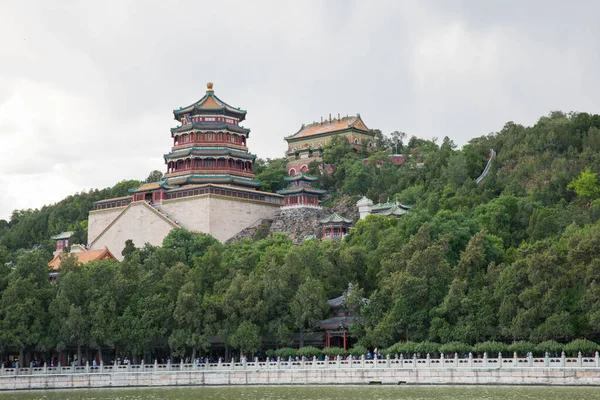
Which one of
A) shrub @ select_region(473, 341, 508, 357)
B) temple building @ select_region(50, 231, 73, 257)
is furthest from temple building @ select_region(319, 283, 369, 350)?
temple building @ select_region(50, 231, 73, 257)

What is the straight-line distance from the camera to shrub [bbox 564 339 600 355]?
146ft

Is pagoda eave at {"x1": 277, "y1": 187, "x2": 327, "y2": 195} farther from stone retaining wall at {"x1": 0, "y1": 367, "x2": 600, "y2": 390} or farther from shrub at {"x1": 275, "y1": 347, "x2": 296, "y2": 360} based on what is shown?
stone retaining wall at {"x1": 0, "y1": 367, "x2": 600, "y2": 390}

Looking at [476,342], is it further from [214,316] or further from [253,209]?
[253,209]

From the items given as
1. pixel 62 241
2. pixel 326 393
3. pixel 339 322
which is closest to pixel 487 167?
pixel 339 322

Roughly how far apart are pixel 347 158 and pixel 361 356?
4871 cm

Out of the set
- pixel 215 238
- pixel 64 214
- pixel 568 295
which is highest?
pixel 64 214

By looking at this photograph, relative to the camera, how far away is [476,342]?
4850 cm

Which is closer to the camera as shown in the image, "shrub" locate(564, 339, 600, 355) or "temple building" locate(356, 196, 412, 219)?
"shrub" locate(564, 339, 600, 355)

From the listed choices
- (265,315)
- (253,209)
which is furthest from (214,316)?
(253,209)

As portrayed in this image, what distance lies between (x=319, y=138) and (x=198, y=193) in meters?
24.5

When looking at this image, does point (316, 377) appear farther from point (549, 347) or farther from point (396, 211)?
point (396, 211)

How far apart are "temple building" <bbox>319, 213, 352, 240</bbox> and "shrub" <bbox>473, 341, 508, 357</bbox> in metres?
31.5

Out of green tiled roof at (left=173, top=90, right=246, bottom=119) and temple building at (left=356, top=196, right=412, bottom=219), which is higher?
green tiled roof at (left=173, top=90, right=246, bottom=119)

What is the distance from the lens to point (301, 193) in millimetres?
84250
